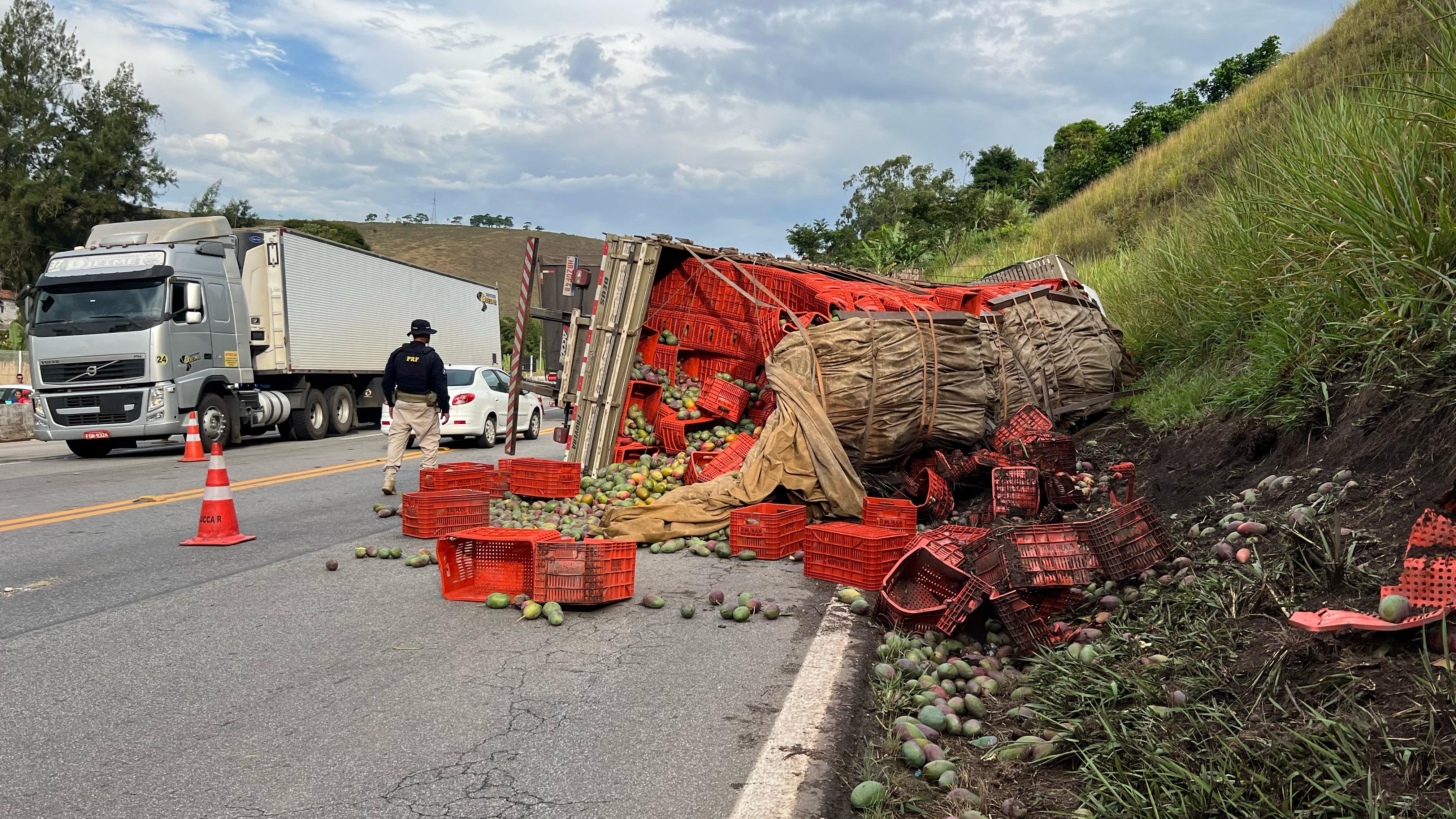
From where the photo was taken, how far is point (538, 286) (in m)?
13.6

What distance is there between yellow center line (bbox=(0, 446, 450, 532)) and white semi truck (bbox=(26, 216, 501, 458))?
13.4ft

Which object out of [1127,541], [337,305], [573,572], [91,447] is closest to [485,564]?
[573,572]

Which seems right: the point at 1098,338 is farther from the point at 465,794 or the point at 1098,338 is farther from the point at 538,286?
the point at 465,794

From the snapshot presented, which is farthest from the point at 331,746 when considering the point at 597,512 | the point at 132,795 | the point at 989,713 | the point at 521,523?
the point at 597,512

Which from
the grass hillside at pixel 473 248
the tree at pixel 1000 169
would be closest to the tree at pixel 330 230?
the grass hillside at pixel 473 248

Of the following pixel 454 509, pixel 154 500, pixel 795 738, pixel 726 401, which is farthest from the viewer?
pixel 154 500

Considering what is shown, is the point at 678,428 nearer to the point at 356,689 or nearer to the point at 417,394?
the point at 417,394

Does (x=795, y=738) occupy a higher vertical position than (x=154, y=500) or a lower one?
higher

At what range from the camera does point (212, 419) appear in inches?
711

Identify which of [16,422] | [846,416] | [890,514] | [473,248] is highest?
[473,248]

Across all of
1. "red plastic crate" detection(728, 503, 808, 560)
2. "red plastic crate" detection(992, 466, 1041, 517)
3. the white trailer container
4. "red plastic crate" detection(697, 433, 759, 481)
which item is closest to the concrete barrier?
the white trailer container

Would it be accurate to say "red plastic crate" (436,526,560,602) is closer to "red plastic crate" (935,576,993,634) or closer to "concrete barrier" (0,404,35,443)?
"red plastic crate" (935,576,993,634)

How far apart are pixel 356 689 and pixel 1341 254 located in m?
5.78

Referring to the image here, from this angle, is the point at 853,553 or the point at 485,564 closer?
the point at 485,564
